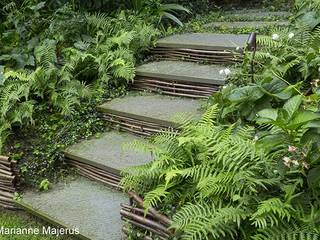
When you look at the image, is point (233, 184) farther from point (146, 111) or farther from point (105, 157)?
point (146, 111)

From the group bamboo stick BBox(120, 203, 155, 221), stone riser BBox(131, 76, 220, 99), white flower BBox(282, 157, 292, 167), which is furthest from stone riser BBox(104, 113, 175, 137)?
white flower BBox(282, 157, 292, 167)

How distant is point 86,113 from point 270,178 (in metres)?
2.24

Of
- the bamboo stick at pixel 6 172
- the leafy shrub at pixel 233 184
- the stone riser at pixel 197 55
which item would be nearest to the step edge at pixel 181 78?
the stone riser at pixel 197 55

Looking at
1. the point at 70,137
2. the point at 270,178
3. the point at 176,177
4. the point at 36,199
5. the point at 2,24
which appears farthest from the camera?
the point at 2,24

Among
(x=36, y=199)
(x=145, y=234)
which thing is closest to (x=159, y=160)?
(x=145, y=234)

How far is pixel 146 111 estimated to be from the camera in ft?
12.0

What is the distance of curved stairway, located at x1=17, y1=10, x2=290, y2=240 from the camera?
9.92ft

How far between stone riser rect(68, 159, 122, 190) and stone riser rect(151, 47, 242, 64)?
156 centimetres

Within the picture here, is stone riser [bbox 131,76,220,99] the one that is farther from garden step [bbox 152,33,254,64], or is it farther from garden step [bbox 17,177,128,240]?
garden step [bbox 17,177,128,240]

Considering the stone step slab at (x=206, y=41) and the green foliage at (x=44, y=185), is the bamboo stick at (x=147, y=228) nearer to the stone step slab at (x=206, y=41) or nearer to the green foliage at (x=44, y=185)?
the green foliage at (x=44, y=185)

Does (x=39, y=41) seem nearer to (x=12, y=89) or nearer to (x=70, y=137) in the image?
(x=12, y=89)

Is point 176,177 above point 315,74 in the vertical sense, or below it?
below

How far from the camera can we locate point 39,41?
470 centimetres

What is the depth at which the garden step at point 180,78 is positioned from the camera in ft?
12.2
